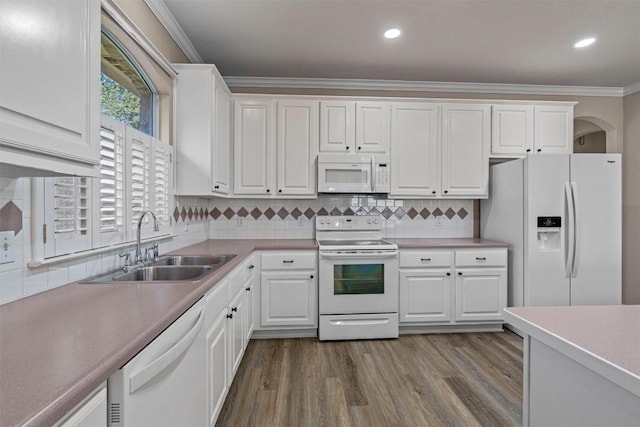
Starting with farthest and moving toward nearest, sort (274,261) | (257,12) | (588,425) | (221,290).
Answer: (274,261) → (257,12) → (221,290) → (588,425)

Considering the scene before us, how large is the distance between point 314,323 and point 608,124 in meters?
4.17

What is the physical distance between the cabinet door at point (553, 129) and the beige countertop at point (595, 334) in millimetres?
2923

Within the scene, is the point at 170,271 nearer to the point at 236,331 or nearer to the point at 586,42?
the point at 236,331

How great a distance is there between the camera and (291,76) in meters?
3.59

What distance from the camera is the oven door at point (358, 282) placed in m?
3.04

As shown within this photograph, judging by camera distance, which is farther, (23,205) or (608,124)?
(608,124)

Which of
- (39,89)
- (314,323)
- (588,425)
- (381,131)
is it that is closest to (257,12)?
(381,131)

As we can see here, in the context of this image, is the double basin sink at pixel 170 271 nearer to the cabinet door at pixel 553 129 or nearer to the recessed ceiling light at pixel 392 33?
the recessed ceiling light at pixel 392 33

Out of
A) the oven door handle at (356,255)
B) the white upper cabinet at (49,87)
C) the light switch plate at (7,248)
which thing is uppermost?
the white upper cabinet at (49,87)

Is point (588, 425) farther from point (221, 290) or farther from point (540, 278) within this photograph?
point (540, 278)

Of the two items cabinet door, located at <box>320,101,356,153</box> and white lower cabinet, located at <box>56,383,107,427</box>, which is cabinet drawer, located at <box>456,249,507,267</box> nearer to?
cabinet door, located at <box>320,101,356,153</box>

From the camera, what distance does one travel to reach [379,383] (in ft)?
7.60

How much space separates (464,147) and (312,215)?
1780mm

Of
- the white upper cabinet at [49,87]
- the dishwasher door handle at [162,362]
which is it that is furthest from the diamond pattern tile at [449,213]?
the white upper cabinet at [49,87]
